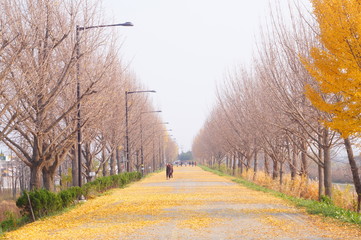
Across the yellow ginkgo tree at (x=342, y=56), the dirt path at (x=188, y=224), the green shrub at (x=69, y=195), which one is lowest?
the dirt path at (x=188, y=224)

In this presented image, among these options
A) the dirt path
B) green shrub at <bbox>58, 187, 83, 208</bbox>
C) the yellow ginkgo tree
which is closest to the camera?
the dirt path

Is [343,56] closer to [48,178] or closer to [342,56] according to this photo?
[342,56]

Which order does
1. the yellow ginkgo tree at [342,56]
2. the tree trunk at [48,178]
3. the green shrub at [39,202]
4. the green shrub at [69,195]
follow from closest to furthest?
the yellow ginkgo tree at [342,56]
the green shrub at [39,202]
the green shrub at [69,195]
the tree trunk at [48,178]

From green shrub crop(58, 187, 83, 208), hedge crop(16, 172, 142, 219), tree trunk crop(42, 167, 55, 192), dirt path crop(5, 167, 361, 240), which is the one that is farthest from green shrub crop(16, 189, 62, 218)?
tree trunk crop(42, 167, 55, 192)

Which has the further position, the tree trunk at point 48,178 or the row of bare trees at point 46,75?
the tree trunk at point 48,178

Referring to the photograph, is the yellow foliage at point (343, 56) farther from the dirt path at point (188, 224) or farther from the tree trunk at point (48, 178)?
the tree trunk at point (48, 178)

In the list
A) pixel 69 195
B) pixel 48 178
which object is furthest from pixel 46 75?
pixel 48 178

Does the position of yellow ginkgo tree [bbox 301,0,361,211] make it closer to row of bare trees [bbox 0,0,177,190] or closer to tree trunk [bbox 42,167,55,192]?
row of bare trees [bbox 0,0,177,190]

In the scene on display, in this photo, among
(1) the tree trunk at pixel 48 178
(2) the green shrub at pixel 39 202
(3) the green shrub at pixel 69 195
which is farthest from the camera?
(1) the tree trunk at pixel 48 178

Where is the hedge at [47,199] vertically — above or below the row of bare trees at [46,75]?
below

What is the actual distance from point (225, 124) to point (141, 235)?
41.7 metres

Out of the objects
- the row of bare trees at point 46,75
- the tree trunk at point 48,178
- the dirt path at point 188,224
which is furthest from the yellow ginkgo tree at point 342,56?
the tree trunk at point 48,178

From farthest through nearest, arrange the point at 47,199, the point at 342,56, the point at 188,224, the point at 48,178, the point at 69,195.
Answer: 1. the point at 48,178
2. the point at 69,195
3. the point at 47,199
4. the point at 342,56
5. the point at 188,224

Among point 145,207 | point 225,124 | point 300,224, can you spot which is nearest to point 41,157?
point 145,207
